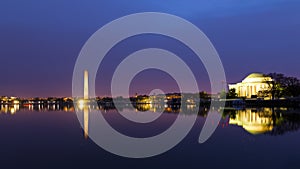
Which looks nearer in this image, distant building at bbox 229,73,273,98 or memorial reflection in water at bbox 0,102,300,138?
memorial reflection in water at bbox 0,102,300,138

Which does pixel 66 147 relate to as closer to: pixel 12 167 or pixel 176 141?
pixel 12 167

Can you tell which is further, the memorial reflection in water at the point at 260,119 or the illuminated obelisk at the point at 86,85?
the illuminated obelisk at the point at 86,85

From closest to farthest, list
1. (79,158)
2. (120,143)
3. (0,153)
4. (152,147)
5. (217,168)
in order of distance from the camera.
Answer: (217,168)
(79,158)
(0,153)
(152,147)
(120,143)

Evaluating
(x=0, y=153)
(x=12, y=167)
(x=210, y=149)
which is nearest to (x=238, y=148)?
(x=210, y=149)

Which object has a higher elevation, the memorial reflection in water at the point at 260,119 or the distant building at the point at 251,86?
the distant building at the point at 251,86

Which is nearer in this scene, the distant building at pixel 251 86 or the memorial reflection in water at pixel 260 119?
the memorial reflection in water at pixel 260 119

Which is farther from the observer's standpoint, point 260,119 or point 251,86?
point 251,86

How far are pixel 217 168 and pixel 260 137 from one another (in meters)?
10.3

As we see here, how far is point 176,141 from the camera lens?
2095 centimetres

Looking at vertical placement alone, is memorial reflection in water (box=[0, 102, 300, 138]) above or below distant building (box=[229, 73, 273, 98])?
below

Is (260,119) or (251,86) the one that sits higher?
(251,86)

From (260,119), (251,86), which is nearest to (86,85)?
(251,86)

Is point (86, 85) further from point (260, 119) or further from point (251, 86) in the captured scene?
point (260, 119)

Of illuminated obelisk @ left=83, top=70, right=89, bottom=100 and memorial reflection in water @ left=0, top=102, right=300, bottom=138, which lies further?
illuminated obelisk @ left=83, top=70, right=89, bottom=100
